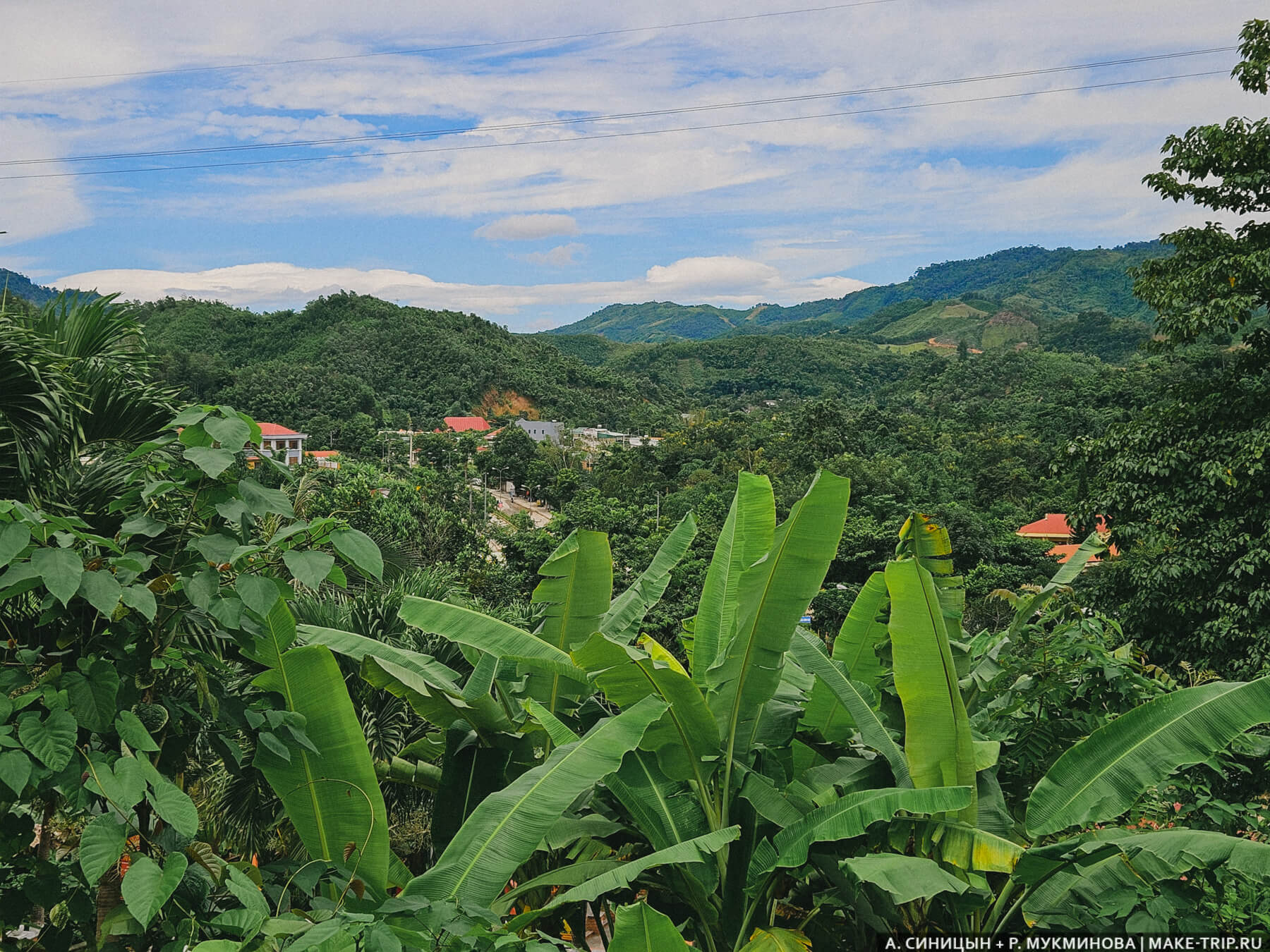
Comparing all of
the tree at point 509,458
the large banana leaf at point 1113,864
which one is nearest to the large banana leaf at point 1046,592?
the large banana leaf at point 1113,864

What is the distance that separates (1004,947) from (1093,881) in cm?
37

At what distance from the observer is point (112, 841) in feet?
4.89

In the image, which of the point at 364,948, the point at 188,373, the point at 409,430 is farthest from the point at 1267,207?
the point at 188,373

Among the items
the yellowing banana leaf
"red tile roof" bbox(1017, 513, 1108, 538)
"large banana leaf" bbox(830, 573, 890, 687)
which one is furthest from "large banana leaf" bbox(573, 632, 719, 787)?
"red tile roof" bbox(1017, 513, 1108, 538)

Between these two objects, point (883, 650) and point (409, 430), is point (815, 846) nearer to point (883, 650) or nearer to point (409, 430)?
point (883, 650)

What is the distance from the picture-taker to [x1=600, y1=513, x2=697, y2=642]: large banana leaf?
9.83 ft

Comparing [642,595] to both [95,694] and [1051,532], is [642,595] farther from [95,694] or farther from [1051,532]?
[1051,532]

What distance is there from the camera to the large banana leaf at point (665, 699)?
90.3 inches

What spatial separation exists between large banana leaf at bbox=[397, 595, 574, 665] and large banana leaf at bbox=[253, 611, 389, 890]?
312mm

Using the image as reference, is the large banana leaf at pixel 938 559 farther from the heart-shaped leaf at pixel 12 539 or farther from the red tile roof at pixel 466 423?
the red tile roof at pixel 466 423

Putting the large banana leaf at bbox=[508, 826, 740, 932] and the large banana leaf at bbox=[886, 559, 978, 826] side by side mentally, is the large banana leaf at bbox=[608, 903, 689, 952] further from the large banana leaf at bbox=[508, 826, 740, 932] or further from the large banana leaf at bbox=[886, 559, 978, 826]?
the large banana leaf at bbox=[886, 559, 978, 826]

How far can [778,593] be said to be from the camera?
94.8 inches

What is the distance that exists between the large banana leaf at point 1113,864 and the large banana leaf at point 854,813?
26cm

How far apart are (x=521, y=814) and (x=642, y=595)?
109 centimetres
